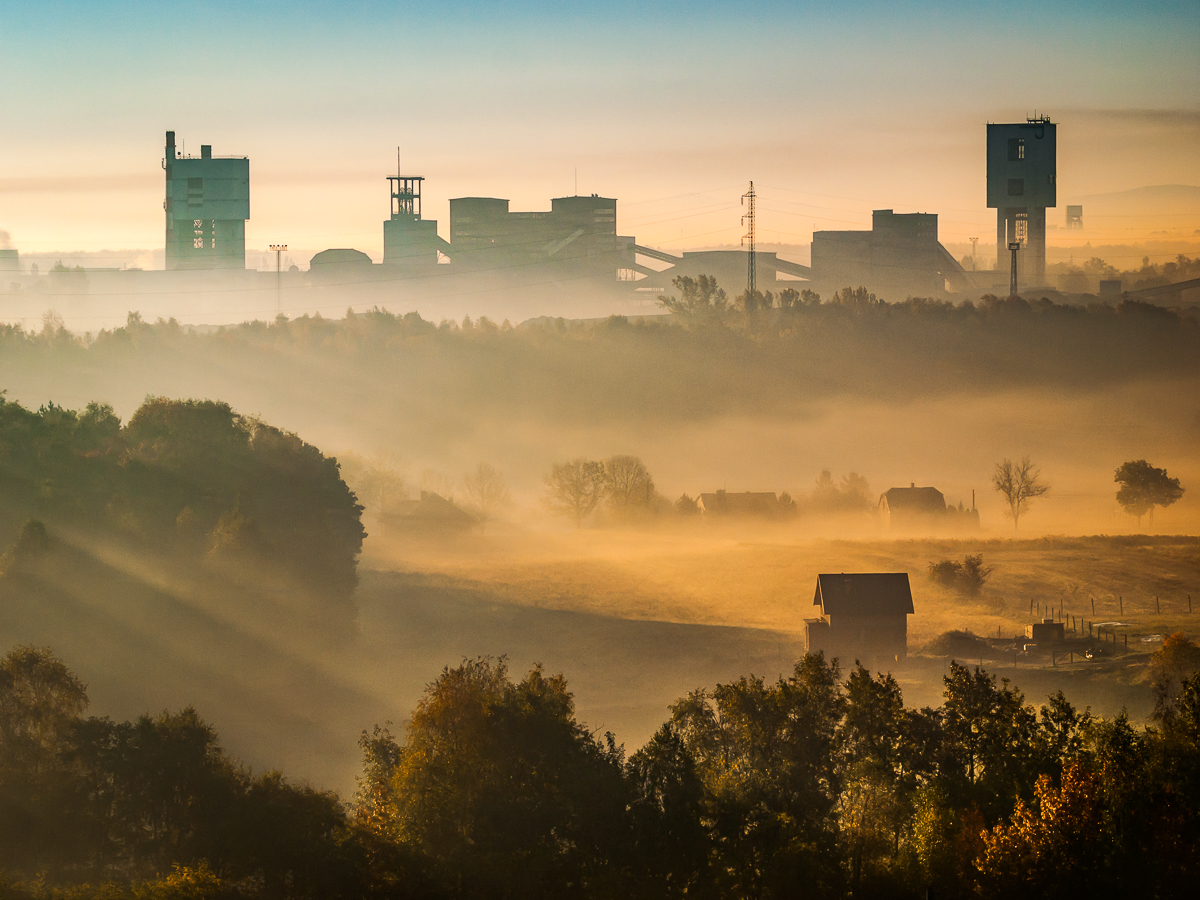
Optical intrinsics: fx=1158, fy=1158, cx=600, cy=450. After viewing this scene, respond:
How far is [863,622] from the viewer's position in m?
46.6

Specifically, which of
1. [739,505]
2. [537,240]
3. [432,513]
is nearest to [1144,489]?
[739,505]

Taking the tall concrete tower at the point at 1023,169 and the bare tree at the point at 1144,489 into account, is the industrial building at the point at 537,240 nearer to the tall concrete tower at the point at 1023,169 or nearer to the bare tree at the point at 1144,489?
the tall concrete tower at the point at 1023,169

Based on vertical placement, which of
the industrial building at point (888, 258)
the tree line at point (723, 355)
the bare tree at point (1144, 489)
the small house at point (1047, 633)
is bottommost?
the small house at point (1047, 633)

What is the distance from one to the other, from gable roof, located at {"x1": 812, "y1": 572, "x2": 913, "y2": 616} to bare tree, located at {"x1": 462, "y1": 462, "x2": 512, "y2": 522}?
197 ft

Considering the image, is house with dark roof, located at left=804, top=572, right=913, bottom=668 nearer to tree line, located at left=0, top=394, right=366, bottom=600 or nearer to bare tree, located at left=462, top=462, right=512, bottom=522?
tree line, located at left=0, top=394, right=366, bottom=600

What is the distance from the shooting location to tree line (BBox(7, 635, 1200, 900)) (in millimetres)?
17422

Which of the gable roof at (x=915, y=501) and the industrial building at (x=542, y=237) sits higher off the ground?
the industrial building at (x=542, y=237)

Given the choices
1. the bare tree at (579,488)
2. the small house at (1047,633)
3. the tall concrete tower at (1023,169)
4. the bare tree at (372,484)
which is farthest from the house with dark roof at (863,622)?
the tall concrete tower at (1023,169)

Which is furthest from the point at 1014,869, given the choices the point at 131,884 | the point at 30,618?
the point at 30,618

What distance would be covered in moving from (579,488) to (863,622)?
170ft

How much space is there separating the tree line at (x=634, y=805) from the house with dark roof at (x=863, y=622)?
2437cm

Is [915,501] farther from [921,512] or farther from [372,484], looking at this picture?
[372,484]

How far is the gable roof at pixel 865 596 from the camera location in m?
46.5

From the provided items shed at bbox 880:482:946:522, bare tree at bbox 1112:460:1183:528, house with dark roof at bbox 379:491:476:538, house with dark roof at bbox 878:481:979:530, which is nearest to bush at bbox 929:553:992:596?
house with dark roof at bbox 878:481:979:530
